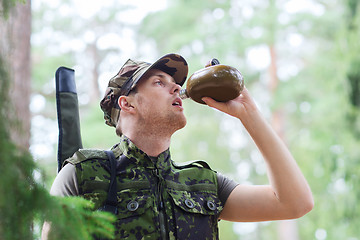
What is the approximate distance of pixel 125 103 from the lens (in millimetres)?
2600

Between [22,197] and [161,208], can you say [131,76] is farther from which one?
[22,197]

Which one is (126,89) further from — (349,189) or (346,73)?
(349,189)

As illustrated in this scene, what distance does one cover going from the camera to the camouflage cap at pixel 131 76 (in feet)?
8.55

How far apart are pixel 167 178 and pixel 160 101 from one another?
40 cm

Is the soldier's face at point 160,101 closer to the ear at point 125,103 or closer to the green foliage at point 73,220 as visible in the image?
the ear at point 125,103

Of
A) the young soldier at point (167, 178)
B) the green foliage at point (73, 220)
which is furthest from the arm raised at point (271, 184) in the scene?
the green foliage at point (73, 220)

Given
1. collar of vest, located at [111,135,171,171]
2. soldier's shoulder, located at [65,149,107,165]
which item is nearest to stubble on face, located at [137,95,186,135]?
collar of vest, located at [111,135,171,171]

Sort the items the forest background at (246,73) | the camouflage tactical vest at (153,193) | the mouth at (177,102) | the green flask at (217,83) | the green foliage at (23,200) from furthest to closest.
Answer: the forest background at (246,73)
the mouth at (177,102)
the green flask at (217,83)
the camouflage tactical vest at (153,193)
the green foliage at (23,200)

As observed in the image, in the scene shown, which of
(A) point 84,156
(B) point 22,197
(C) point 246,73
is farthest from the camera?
(C) point 246,73

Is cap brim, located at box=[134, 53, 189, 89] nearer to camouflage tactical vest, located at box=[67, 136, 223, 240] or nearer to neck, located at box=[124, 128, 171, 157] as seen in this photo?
neck, located at box=[124, 128, 171, 157]

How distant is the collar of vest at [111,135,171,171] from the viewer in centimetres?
238

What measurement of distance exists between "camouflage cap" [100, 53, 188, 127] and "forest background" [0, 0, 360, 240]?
457 cm

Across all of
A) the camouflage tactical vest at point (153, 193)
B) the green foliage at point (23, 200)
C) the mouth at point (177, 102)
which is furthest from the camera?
the mouth at point (177, 102)

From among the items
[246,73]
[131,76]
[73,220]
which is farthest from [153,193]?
[246,73]
